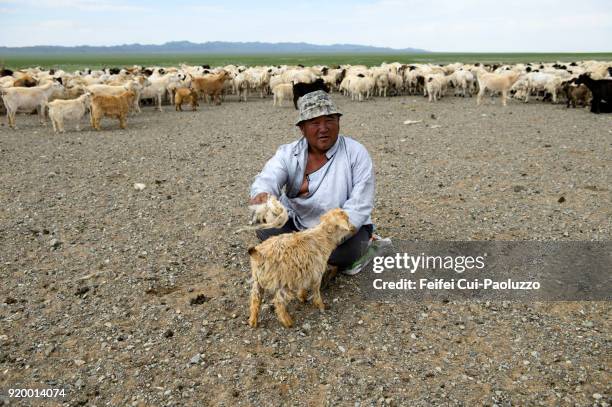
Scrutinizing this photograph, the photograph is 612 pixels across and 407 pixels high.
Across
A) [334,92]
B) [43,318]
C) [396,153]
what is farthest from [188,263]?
[334,92]

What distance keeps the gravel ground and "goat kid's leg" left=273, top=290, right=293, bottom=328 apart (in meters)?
0.10

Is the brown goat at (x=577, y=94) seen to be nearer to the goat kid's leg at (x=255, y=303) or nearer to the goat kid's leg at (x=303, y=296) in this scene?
the goat kid's leg at (x=303, y=296)

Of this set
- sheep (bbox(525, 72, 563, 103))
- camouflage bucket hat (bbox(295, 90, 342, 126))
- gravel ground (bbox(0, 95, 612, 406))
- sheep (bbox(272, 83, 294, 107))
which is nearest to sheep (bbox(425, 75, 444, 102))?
sheep (bbox(525, 72, 563, 103))

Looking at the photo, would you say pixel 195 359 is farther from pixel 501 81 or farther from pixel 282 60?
pixel 282 60

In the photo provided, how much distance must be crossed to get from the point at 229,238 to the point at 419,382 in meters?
2.86

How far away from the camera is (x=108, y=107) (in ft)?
37.5

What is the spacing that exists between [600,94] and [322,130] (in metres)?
13.1

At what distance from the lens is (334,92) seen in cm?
2181

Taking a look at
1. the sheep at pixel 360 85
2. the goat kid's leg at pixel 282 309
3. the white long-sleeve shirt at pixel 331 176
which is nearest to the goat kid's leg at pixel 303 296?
the goat kid's leg at pixel 282 309

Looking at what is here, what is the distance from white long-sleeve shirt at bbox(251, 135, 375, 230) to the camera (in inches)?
147

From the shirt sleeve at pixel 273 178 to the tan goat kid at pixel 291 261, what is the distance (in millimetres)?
428

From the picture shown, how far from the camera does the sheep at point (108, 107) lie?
1119 cm


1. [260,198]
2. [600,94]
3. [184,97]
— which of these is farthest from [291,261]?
[600,94]

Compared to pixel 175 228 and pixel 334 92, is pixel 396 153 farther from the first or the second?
pixel 334 92
